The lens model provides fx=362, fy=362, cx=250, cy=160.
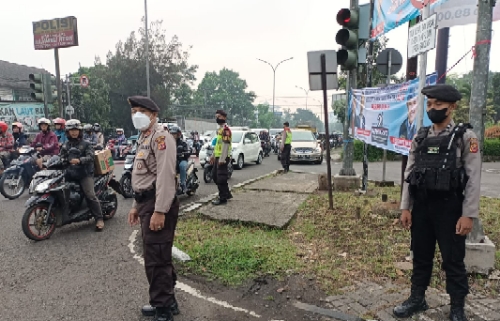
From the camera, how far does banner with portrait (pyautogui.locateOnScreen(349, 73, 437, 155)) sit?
4.84 metres

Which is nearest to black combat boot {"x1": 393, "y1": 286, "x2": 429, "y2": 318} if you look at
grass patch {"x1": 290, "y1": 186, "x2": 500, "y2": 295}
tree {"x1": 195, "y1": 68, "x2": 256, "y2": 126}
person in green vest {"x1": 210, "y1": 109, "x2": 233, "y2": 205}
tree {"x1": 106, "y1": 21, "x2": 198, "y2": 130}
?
grass patch {"x1": 290, "y1": 186, "x2": 500, "y2": 295}

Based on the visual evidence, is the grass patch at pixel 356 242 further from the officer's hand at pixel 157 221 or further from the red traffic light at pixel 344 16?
the red traffic light at pixel 344 16

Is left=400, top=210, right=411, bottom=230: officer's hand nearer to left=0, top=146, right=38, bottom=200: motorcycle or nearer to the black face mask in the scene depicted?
the black face mask

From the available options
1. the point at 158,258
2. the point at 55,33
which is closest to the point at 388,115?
the point at 158,258

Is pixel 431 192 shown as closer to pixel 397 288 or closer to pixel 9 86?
pixel 397 288

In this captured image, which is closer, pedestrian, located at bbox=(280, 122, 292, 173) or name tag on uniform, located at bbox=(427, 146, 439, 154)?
name tag on uniform, located at bbox=(427, 146, 439, 154)

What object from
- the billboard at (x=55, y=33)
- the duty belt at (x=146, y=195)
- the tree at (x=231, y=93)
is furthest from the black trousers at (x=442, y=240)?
the tree at (x=231, y=93)

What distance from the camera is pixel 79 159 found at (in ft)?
17.1

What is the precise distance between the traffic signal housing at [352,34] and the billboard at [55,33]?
17.3 m

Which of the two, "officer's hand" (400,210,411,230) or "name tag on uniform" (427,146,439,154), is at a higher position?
"name tag on uniform" (427,146,439,154)

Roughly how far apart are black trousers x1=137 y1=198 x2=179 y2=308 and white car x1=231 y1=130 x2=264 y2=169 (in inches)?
422

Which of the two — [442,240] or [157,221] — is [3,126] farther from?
[442,240]

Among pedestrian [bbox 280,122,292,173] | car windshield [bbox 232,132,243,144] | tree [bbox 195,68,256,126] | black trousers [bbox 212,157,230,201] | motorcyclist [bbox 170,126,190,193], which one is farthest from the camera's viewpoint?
tree [bbox 195,68,256,126]

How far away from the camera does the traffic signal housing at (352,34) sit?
20.7ft
